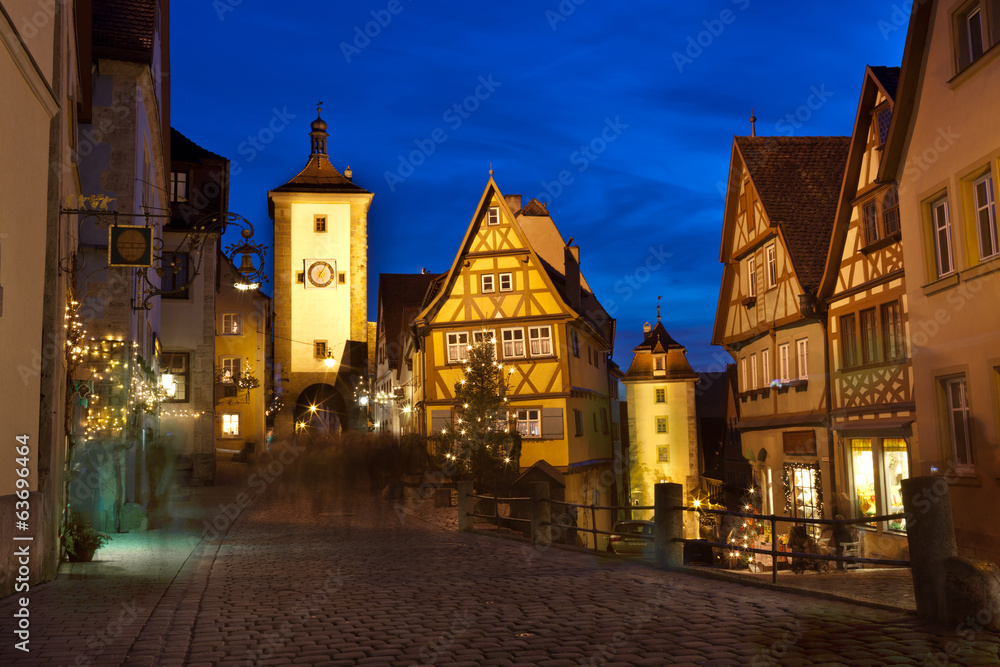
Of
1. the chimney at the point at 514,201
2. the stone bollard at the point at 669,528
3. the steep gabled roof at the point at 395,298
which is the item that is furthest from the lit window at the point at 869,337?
the steep gabled roof at the point at 395,298

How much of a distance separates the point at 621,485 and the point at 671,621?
4034 cm

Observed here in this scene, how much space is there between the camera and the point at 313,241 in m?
57.7

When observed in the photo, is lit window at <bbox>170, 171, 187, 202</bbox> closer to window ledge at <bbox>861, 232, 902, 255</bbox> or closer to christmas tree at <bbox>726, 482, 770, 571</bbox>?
christmas tree at <bbox>726, 482, 770, 571</bbox>

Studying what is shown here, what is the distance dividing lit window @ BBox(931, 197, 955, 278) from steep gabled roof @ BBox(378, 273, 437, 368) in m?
35.6

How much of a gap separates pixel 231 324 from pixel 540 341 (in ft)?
43.4

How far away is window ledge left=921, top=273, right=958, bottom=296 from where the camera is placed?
14517mm

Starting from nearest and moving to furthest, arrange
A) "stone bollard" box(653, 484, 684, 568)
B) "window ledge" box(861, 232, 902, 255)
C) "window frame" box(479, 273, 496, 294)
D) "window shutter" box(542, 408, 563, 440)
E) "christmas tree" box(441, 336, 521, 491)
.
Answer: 1. "stone bollard" box(653, 484, 684, 568)
2. "window ledge" box(861, 232, 902, 255)
3. "christmas tree" box(441, 336, 521, 491)
4. "window shutter" box(542, 408, 563, 440)
5. "window frame" box(479, 273, 496, 294)

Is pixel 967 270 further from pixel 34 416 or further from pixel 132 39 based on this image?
pixel 132 39

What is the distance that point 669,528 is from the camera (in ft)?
39.9

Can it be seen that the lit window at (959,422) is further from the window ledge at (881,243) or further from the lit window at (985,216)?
the window ledge at (881,243)

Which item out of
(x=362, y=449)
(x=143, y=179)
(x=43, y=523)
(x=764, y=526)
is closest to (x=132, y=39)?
(x=143, y=179)

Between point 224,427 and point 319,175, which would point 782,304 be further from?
point 319,175

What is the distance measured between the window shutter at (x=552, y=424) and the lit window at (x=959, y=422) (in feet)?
59.2

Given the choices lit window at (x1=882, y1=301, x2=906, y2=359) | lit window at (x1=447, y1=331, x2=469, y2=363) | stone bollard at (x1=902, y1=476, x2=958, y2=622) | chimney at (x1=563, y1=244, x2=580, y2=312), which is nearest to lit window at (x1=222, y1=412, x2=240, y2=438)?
lit window at (x1=447, y1=331, x2=469, y2=363)
